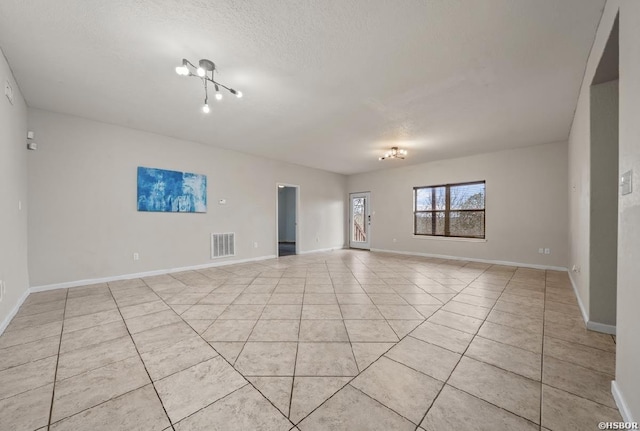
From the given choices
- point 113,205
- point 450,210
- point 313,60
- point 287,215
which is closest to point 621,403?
point 313,60

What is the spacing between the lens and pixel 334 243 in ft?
27.0

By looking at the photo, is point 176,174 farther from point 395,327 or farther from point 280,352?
point 395,327

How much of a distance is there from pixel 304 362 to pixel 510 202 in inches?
231

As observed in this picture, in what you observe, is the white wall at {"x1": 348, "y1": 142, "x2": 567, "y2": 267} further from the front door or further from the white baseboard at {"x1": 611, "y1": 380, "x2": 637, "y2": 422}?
the white baseboard at {"x1": 611, "y1": 380, "x2": 637, "y2": 422}

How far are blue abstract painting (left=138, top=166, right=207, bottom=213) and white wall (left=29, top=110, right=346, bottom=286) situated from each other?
0.12m

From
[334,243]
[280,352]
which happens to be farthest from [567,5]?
[334,243]

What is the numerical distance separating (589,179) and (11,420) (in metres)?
4.59

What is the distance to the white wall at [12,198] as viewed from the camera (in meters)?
2.39

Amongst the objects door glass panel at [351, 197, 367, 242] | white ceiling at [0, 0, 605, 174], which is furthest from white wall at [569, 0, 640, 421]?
door glass panel at [351, 197, 367, 242]

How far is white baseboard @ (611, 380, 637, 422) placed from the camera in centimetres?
123

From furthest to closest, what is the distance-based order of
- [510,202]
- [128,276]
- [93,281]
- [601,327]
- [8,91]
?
[510,202], [128,276], [93,281], [8,91], [601,327]

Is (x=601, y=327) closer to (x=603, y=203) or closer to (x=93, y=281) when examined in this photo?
(x=603, y=203)

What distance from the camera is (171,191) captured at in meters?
4.65

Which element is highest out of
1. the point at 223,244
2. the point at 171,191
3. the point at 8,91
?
the point at 8,91
